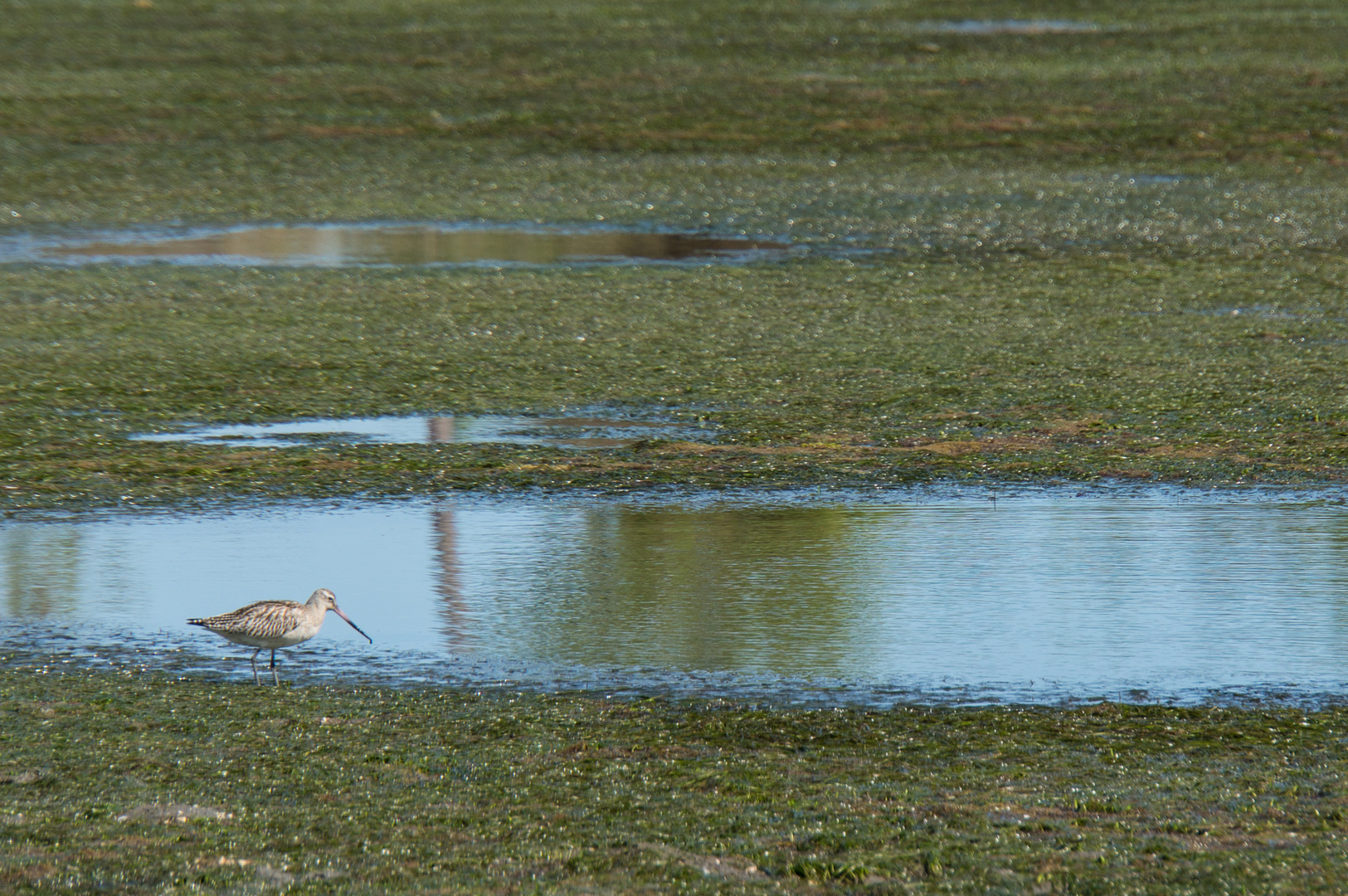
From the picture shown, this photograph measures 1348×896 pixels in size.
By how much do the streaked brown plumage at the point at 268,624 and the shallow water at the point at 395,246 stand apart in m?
8.35

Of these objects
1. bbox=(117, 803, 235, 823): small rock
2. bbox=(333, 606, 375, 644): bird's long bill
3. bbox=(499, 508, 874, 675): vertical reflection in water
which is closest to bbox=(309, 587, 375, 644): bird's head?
bbox=(333, 606, 375, 644): bird's long bill

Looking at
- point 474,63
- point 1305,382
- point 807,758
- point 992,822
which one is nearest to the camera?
point 992,822

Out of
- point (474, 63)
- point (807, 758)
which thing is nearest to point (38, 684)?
point (807, 758)

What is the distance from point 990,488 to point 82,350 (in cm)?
556

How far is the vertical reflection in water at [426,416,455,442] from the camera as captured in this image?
388 inches

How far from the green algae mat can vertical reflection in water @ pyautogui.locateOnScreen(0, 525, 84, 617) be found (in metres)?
0.52

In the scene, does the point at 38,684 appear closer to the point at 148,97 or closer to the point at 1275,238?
the point at 1275,238

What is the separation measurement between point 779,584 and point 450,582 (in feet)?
4.08

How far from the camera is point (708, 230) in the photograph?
15844 mm

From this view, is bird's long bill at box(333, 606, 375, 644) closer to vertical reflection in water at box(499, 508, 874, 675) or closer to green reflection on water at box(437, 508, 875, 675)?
green reflection on water at box(437, 508, 875, 675)

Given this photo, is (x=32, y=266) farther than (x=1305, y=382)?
Yes

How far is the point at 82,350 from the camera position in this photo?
11.6 meters

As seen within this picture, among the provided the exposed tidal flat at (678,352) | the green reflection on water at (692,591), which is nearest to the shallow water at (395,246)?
the exposed tidal flat at (678,352)

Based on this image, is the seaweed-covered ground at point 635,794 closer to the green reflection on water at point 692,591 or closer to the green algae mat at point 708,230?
the green reflection on water at point 692,591
